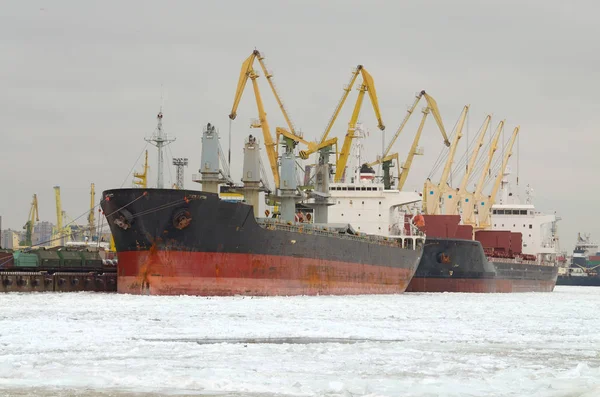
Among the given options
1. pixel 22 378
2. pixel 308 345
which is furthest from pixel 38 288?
pixel 22 378

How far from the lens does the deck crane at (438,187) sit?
60.1 meters

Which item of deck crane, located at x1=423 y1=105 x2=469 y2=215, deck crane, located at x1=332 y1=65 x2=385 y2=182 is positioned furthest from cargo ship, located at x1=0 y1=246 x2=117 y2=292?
deck crane, located at x1=423 y1=105 x2=469 y2=215

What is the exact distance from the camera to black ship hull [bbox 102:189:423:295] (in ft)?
94.6

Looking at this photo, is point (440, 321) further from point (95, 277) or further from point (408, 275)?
point (408, 275)

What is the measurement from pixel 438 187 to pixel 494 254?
7.71 m

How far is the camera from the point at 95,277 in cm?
3197

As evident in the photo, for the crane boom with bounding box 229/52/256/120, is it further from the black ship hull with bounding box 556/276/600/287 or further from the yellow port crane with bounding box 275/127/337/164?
the black ship hull with bounding box 556/276/600/287

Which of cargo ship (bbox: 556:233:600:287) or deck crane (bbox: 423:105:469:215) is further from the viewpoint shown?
cargo ship (bbox: 556:233:600:287)

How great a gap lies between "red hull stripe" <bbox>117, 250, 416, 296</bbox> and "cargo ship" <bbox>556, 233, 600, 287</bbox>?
295 feet

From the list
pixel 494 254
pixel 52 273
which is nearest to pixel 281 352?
pixel 52 273

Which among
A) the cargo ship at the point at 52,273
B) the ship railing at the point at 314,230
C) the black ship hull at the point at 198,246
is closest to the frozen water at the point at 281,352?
the black ship hull at the point at 198,246

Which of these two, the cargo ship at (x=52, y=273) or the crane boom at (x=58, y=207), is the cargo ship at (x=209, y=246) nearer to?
the cargo ship at (x=52, y=273)

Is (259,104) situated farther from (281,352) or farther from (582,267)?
(582,267)

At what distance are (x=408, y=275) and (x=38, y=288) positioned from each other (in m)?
19.6
